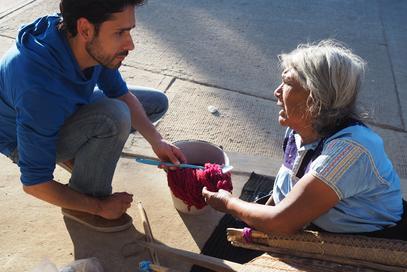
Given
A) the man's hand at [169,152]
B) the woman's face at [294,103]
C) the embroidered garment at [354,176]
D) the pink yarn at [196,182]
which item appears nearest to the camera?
the embroidered garment at [354,176]

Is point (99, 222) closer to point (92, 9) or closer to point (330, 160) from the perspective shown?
point (92, 9)

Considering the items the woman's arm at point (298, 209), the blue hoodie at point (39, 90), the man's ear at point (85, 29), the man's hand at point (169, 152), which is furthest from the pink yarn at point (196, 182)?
the man's ear at point (85, 29)

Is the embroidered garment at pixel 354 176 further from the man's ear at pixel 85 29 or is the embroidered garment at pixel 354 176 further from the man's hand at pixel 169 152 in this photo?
the man's ear at pixel 85 29

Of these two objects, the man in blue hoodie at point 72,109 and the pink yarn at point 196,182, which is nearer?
the man in blue hoodie at point 72,109

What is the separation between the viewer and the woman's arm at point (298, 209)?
1.57 meters

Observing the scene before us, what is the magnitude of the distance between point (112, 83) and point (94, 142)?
1.24 ft

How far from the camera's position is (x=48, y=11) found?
420 centimetres

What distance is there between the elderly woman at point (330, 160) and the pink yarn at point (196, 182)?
310mm

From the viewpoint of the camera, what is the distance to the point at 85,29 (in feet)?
5.80

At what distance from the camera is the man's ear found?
1.74 meters

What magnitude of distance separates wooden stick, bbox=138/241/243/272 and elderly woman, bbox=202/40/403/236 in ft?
0.53

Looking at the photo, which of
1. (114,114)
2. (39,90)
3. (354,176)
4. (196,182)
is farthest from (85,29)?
(354,176)

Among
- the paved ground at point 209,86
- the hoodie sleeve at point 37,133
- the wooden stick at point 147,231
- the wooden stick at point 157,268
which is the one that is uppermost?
the hoodie sleeve at point 37,133

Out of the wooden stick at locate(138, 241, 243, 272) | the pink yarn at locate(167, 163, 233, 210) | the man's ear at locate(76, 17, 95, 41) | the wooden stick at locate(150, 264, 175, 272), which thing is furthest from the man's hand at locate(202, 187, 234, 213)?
the man's ear at locate(76, 17, 95, 41)
